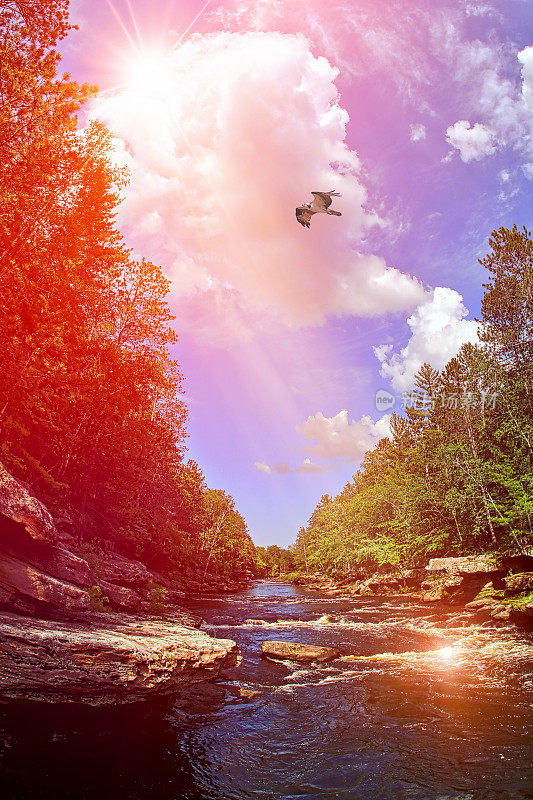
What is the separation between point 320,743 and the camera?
23.7 ft

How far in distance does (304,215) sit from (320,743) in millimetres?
16598

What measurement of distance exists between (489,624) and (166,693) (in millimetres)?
16004

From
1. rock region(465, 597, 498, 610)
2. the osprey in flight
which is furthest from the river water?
the osprey in flight

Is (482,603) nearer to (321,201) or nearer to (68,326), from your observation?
(321,201)

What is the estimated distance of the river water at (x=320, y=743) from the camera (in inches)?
217

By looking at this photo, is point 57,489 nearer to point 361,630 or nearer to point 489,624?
point 361,630

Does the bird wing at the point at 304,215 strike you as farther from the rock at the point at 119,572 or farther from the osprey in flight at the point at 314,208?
the rock at the point at 119,572

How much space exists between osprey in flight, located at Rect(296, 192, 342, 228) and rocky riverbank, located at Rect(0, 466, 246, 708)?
14.0 m

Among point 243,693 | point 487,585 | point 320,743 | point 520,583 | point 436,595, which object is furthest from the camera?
point 436,595

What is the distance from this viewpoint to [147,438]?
27156 mm

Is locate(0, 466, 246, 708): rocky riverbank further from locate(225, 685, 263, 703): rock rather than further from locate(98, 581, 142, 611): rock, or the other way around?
locate(98, 581, 142, 611): rock

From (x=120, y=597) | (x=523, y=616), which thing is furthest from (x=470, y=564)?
(x=120, y=597)

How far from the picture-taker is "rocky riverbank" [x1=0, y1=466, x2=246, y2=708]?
24.3 feet

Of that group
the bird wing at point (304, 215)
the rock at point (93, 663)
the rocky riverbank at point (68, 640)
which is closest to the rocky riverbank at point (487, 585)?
the rocky riverbank at point (68, 640)
